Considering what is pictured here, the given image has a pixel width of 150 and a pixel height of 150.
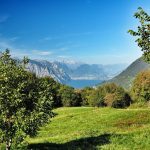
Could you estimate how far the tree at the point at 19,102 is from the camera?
29.2 m

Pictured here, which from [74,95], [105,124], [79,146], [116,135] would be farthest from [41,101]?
[74,95]

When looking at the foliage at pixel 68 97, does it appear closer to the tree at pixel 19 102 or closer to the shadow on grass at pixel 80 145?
the shadow on grass at pixel 80 145

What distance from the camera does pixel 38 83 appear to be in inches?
1272

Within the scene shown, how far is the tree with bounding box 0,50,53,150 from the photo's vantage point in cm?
2922

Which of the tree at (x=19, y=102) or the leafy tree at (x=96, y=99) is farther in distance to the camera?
the leafy tree at (x=96, y=99)

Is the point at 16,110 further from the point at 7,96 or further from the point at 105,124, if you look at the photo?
the point at 105,124

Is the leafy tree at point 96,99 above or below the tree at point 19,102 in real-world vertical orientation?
A: below

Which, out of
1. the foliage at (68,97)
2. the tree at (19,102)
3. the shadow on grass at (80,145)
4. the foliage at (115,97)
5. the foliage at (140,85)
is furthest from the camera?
the foliage at (68,97)

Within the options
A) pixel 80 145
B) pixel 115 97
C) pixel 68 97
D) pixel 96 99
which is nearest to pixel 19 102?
pixel 80 145

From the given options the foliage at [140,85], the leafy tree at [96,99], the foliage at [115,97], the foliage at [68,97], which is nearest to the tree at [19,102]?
the foliage at [115,97]

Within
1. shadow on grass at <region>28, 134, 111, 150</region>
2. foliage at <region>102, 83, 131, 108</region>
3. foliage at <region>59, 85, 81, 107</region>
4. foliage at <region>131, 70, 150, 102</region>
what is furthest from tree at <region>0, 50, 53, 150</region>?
foliage at <region>59, 85, 81, 107</region>

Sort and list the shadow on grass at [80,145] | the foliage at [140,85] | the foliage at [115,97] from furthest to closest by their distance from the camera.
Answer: the foliage at [115,97] → the foliage at [140,85] → the shadow on grass at [80,145]

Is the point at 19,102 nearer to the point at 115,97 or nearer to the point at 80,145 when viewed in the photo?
the point at 80,145

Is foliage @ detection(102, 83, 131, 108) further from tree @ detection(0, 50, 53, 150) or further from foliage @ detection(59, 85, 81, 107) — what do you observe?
tree @ detection(0, 50, 53, 150)
